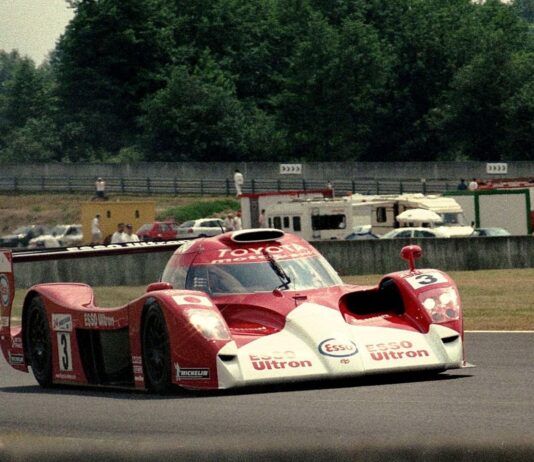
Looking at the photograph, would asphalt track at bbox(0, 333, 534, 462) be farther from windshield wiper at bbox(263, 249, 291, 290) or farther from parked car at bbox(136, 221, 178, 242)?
parked car at bbox(136, 221, 178, 242)

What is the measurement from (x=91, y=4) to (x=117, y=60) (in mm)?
4735

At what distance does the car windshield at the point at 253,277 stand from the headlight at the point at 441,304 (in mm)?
959

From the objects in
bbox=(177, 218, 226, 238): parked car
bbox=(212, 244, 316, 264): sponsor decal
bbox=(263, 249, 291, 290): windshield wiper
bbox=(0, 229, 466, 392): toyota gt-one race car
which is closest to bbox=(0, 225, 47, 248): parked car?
bbox=(177, 218, 226, 238): parked car

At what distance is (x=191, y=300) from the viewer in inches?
446

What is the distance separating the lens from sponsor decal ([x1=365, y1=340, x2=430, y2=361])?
11.2 m

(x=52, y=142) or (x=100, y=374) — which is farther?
(x=52, y=142)

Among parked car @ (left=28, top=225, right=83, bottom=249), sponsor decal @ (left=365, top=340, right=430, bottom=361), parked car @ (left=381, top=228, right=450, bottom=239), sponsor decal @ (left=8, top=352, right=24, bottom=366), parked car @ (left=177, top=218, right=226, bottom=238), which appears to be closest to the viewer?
sponsor decal @ (left=365, top=340, right=430, bottom=361)

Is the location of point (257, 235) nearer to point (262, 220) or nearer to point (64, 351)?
point (64, 351)

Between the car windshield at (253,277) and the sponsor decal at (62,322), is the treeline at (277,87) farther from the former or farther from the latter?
the car windshield at (253,277)

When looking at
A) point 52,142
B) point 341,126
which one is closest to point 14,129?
point 52,142

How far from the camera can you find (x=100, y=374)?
41.4ft

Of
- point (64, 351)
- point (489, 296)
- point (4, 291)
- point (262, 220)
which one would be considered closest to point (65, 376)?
point (64, 351)

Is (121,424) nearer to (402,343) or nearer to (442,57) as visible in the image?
(402,343)

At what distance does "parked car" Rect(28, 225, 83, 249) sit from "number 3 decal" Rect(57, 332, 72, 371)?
46.2 meters
